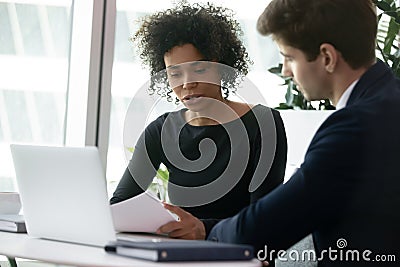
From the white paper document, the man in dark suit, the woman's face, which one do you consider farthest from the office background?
the man in dark suit

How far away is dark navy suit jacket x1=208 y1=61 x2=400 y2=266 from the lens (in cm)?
170

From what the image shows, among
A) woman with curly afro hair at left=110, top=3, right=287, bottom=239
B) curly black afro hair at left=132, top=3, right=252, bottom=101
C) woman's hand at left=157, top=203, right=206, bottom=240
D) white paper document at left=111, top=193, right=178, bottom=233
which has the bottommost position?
woman's hand at left=157, top=203, right=206, bottom=240

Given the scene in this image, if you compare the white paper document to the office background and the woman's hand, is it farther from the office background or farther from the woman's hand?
the office background

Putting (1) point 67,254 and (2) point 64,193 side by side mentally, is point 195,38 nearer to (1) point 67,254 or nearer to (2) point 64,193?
(2) point 64,193

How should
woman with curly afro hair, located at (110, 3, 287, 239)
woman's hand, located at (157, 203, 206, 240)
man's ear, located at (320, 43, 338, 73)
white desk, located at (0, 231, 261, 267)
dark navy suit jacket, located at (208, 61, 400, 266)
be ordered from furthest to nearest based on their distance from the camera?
woman with curly afro hair, located at (110, 3, 287, 239)
woman's hand, located at (157, 203, 206, 240)
man's ear, located at (320, 43, 338, 73)
dark navy suit jacket, located at (208, 61, 400, 266)
white desk, located at (0, 231, 261, 267)

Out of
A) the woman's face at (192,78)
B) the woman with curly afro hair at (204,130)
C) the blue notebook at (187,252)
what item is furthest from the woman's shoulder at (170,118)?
the blue notebook at (187,252)

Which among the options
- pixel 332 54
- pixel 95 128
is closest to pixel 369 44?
pixel 332 54

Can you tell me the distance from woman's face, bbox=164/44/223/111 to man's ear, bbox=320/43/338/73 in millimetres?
703

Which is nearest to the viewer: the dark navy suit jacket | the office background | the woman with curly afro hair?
the dark navy suit jacket

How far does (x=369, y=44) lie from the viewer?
1871 mm

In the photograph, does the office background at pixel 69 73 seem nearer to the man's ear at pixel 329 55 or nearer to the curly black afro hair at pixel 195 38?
the curly black afro hair at pixel 195 38

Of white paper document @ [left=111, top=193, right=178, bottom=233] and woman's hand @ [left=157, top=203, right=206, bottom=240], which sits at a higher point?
white paper document @ [left=111, top=193, right=178, bottom=233]

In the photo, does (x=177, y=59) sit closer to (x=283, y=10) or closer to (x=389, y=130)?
(x=283, y=10)

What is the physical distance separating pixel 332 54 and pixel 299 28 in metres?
0.10
